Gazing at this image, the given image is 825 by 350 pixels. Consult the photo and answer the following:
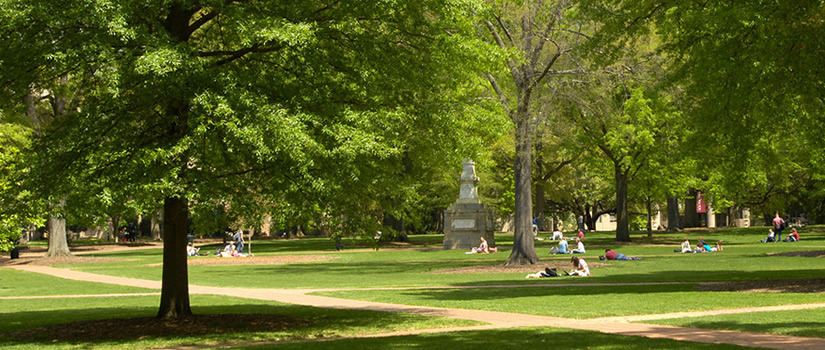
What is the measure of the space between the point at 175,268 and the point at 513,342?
6719mm

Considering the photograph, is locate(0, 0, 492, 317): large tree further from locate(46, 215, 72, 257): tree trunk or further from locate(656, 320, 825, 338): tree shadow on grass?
locate(46, 215, 72, 257): tree trunk

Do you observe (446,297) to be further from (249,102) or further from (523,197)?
(523,197)

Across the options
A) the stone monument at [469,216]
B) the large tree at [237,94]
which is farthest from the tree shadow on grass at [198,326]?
the stone monument at [469,216]

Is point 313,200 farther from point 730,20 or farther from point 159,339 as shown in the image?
point 730,20

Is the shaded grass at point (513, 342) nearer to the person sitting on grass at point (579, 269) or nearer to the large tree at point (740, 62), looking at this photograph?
the large tree at point (740, 62)

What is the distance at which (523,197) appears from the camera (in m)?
32.3

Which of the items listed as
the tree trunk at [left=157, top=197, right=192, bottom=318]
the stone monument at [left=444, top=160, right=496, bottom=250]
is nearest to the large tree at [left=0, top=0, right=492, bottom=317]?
the tree trunk at [left=157, top=197, right=192, bottom=318]

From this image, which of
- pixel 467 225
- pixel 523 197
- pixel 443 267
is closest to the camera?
pixel 523 197

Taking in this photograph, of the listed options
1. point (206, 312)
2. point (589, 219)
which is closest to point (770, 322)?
point (206, 312)

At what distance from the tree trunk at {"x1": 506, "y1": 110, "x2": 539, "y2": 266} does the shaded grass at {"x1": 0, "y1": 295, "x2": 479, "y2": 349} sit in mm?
12996

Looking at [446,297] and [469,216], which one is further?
[469,216]

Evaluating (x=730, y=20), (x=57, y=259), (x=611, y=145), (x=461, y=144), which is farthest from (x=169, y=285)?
(x=611, y=145)

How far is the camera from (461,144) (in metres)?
16.4

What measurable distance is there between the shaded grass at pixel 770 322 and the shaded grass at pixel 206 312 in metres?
3.67
